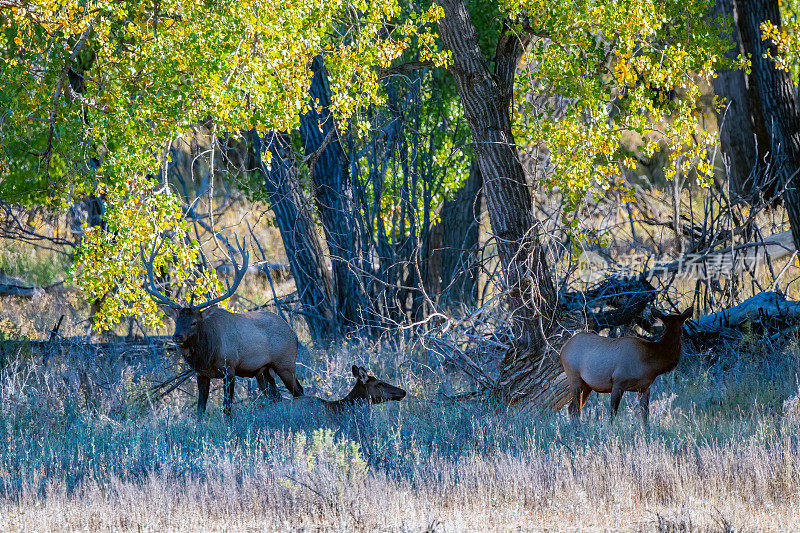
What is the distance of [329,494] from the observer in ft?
20.1

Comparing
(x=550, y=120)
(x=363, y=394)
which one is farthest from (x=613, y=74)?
(x=363, y=394)

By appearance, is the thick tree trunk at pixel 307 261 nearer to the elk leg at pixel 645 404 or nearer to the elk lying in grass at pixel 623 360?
the elk lying in grass at pixel 623 360

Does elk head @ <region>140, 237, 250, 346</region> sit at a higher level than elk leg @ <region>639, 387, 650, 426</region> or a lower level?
higher

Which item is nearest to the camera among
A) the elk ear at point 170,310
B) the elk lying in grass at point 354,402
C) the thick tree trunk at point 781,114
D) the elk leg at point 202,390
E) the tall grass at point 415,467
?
the tall grass at point 415,467

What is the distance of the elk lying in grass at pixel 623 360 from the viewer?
801 centimetres

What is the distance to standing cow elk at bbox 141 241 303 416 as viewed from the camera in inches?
362

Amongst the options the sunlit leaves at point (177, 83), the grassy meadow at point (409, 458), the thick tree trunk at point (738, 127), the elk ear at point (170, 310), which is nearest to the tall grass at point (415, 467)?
the grassy meadow at point (409, 458)

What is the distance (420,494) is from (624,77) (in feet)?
14.7

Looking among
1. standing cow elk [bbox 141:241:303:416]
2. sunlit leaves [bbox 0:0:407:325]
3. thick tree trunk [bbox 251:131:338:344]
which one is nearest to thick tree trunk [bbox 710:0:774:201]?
thick tree trunk [bbox 251:131:338:344]

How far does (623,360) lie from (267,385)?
12.2 ft

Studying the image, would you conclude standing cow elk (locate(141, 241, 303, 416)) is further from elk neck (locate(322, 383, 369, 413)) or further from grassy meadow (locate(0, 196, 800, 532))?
elk neck (locate(322, 383, 369, 413))

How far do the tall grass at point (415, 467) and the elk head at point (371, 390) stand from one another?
0.49 feet

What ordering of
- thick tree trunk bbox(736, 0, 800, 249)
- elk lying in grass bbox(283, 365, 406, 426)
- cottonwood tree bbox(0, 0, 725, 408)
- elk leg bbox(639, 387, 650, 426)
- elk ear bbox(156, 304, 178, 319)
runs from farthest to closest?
1. thick tree trunk bbox(736, 0, 800, 249)
2. elk ear bbox(156, 304, 178, 319)
3. cottonwood tree bbox(0, 0, 725, 408)
4. elk lying in grass bbox(283, 365, 406, 426)
5. elk leg bbox(639, 387, 650, 426)

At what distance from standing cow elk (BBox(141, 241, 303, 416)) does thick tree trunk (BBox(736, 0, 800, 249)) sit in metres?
6.07
